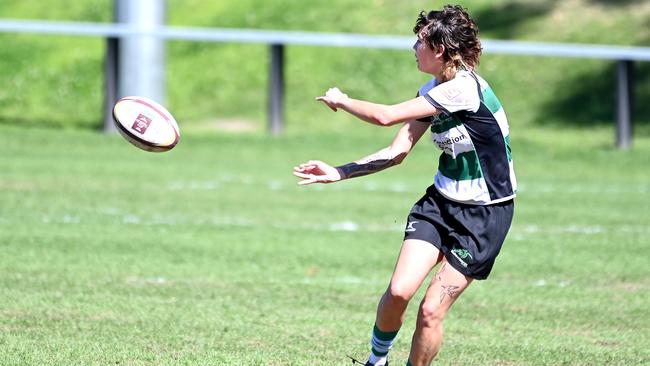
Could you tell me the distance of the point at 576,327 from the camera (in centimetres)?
738

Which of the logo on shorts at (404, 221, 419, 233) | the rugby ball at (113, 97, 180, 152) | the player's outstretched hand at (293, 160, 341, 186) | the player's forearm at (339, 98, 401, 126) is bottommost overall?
the logo on shorts at (404, 221, 419, 233)

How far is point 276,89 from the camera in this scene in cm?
1797

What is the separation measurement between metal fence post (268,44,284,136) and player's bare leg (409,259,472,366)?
1265 centimetres

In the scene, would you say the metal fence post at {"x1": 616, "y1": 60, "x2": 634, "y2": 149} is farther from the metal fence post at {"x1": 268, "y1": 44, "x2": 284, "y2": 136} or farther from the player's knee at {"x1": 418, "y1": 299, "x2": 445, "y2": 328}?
the player's knee at {"x1": 418, "y1": 299, "x2": 445, "y2": 328}

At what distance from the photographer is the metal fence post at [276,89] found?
708 inches

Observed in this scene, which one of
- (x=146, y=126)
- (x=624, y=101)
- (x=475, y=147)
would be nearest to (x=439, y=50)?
(x=475, y=147)

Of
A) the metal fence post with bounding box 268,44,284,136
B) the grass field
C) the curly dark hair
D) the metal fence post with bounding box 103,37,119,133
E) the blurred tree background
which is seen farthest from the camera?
the blurred tree background

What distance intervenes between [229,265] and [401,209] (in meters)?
3.50

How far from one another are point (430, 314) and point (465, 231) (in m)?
0.45

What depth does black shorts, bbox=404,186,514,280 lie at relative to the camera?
219 inches

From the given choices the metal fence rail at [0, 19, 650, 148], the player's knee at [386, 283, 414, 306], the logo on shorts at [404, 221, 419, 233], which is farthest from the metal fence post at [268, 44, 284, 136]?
the player's knee at [386, 283, 414, 306]

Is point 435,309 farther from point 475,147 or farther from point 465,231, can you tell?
point 475,147

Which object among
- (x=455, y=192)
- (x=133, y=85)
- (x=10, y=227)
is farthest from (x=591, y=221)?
(x=133, y=85)

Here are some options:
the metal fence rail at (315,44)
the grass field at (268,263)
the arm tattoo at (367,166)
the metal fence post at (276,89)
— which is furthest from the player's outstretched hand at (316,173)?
the metal fence post at (276,89)
